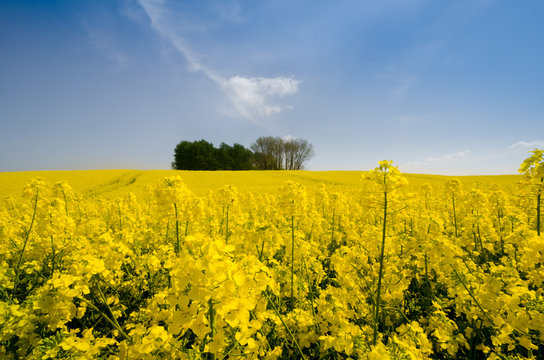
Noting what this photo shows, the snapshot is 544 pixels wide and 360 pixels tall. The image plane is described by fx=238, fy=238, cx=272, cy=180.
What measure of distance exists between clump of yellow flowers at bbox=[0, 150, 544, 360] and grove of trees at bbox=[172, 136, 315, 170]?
180 feet

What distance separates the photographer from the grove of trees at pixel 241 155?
58844 millimetres

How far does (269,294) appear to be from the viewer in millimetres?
2832

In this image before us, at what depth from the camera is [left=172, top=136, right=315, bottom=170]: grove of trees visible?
5884 cm

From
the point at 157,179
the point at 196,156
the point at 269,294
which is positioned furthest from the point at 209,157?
the point at 269,294

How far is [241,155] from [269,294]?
5966 cm

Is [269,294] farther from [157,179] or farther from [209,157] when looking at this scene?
[209,157]

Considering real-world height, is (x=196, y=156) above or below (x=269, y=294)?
above

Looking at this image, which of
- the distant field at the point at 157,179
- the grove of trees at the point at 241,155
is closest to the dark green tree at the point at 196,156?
the grove of trees at the point at 241,155

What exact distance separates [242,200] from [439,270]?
895 centimetres

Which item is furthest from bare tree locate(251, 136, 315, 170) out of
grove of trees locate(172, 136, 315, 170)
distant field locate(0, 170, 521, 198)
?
distant field locate(0, 170, 521, 198)

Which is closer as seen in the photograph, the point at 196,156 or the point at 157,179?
the point at 157,179

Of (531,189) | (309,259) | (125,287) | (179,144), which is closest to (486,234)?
(531,189)

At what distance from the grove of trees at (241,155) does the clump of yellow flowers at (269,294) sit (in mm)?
54947

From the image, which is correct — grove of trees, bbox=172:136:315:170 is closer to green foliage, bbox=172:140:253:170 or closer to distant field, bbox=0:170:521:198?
green foliage, bbox=172:140:253:170
